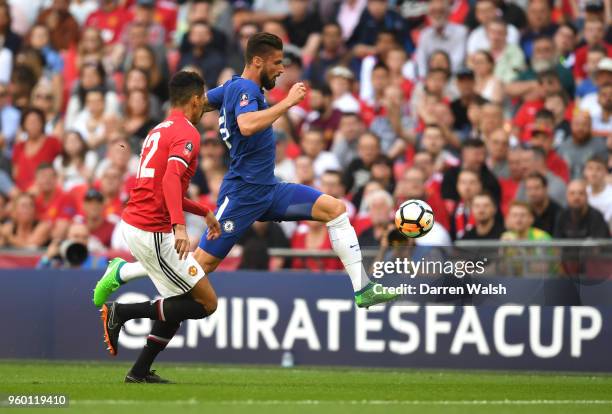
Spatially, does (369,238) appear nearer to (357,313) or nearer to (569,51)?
(357,313)

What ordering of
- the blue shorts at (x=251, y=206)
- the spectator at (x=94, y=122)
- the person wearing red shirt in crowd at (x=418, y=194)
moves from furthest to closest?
the spectator at (x=94, y=122), the person wearing red shirt in crowd at (x=418, y=194), the blue shorts at (x=251, y=206)

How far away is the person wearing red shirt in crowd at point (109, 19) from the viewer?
22.1 metres

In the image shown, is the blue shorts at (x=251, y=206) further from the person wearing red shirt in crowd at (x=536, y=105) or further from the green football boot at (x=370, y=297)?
the person wearing red shirt in crowd at (x=536, y=105)

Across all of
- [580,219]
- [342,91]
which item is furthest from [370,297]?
[342,91]

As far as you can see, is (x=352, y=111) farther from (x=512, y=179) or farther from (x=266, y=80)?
(x=266, y=80)

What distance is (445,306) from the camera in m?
14.2

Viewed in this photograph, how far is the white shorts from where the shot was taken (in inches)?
430

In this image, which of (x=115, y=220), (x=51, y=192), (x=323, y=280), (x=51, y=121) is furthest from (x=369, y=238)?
(x=51, y=121)

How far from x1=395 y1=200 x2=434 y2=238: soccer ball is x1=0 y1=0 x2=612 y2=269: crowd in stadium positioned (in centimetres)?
234

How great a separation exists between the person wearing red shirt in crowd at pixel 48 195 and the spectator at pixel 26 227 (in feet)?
1.57

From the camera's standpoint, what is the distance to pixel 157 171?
35.7ft

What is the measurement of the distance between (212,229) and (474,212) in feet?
15.5

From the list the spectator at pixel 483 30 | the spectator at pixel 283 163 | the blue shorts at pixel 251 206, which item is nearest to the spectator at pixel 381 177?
the spectator at pixel 283 163

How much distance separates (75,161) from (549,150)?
22.9 feet
